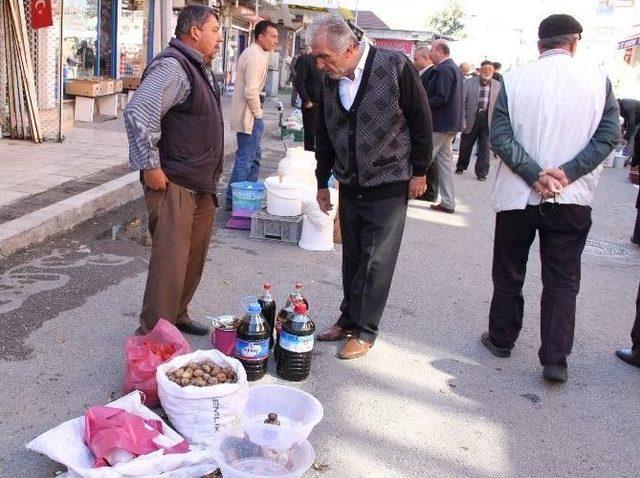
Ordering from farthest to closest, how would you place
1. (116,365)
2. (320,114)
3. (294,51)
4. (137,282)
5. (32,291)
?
(294,51), (137,282), (32,291), (320,114), (116,365)

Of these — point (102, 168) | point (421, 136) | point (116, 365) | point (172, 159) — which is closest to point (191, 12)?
point (172, 159)

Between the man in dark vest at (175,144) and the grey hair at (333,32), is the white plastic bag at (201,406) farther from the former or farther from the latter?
the grey hair at (333,32)

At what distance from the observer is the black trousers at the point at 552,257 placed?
12.2 feet

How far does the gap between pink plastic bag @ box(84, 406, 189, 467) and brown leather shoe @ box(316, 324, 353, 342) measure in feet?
4.96

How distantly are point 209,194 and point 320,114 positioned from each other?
82 cm

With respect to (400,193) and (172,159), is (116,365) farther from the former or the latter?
(400,193)

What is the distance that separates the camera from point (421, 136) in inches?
149

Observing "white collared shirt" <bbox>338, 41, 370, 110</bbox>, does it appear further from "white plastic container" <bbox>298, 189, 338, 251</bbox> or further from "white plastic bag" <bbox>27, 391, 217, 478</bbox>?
"white plastic container" <bbox>298, 189, 338, 251</bbox>

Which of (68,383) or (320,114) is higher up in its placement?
(320,114)

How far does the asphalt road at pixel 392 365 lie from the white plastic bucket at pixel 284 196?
0.35 metres

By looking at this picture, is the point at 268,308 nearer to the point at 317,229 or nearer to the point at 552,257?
the point at 552,257

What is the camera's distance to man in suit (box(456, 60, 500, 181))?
1144cm

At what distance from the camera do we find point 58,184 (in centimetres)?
732

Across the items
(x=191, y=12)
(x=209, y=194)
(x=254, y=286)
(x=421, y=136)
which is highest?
(x=191, y=12)
